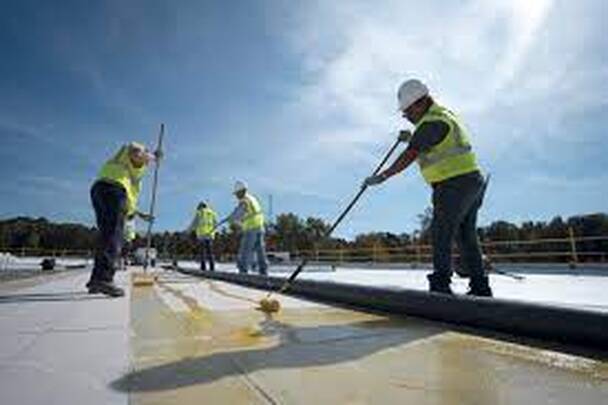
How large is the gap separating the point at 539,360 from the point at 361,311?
2.24 m

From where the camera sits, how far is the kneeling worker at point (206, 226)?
48.4 feet

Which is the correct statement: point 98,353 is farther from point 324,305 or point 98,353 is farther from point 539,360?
point 324,305

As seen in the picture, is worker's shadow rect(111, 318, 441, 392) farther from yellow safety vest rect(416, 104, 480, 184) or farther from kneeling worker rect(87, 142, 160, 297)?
kneeling worker rect(87, 142, 160, 297)

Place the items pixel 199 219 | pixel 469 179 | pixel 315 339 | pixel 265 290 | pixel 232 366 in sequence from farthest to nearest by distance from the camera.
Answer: pixel 199 219 → pixel 265 290 → pixel 469 179 → pixel 315 339 → pixel 232 366

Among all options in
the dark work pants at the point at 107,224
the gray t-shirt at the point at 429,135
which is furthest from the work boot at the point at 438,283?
the dark work pants at the point at 107,224

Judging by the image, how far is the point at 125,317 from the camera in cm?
368

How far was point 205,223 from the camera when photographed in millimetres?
14789

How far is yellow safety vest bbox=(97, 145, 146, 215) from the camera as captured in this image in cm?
573

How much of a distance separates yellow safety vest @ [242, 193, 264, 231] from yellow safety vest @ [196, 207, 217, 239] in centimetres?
409

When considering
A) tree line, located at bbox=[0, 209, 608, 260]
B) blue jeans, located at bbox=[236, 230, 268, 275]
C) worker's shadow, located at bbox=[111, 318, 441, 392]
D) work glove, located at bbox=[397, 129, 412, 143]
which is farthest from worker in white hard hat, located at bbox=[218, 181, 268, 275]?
tree line, located at bbox=[0, 209, 608, 260]

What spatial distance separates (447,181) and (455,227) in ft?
1.25

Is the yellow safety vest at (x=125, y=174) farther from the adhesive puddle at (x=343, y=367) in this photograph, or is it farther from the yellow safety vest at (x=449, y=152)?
the yellow safety vest at (x=449, y=152)

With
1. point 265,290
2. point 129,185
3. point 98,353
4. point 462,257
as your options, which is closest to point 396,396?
point 98,353

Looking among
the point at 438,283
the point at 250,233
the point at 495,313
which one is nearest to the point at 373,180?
the point at 438,283
